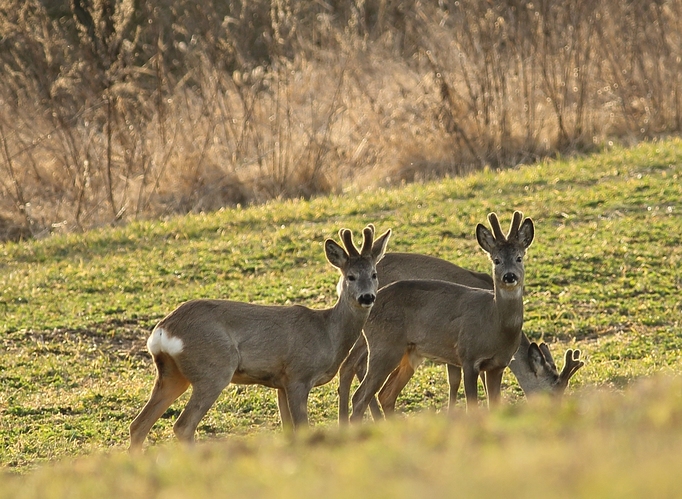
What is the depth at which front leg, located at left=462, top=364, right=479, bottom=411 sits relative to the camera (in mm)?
8070

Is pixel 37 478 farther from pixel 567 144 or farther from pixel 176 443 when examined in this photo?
pixel 567 144

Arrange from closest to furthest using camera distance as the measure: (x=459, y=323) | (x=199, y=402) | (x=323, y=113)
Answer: (x=199, y=402)
(x=459, y=323)
(x=323, y=113)

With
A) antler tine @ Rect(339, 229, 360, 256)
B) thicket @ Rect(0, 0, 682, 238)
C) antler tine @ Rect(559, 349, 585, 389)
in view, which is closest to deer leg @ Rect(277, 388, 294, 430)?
antler tine @ Rect(339, 229, 360, 256)

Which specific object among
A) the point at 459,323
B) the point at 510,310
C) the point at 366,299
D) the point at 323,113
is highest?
the point at 323,113

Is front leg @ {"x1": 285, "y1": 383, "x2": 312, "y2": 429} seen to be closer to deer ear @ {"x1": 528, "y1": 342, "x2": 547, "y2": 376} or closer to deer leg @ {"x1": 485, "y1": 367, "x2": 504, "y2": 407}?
deer leg @ {"x1": 485, "y1": 367, "x2": 504, "y2": 407}

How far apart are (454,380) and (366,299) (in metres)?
1.62

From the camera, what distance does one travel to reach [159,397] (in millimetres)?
7793

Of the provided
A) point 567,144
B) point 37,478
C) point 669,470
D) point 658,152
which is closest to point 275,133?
point 567,144

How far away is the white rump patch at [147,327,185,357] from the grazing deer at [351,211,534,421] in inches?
61.7

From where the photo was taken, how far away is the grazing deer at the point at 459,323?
8.16 m

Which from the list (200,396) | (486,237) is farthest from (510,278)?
(200,396)

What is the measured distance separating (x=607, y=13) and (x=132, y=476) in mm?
15507

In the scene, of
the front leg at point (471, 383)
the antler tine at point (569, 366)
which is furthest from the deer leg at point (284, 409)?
the antler tine at point (569, 366)

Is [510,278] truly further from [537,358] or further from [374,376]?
[374,376]
